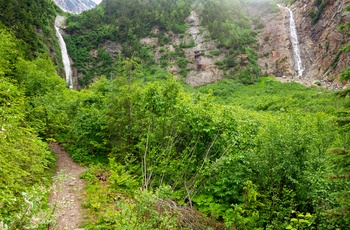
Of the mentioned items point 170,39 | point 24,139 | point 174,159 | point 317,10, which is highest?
point 317,10

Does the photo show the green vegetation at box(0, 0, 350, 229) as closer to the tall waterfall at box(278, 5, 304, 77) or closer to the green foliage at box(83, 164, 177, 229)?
the green foliage at box(83, 164, 177, 229)

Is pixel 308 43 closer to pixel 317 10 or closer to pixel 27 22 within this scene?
pixel 317 10

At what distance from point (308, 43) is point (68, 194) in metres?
55.9

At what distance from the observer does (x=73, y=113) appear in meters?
14.0

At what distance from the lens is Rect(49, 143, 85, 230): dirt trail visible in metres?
6.03

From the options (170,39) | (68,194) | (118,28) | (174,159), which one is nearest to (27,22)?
(118,28)

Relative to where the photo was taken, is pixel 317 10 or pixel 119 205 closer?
pixel 119 205

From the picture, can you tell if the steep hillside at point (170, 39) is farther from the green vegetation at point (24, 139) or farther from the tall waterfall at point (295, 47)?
the green vegetation at point (24, 139)

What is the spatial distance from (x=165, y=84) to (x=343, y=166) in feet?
21.8

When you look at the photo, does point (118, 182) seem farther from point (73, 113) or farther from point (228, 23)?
point (228, 23)

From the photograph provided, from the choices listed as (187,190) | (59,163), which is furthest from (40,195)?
(59,163)

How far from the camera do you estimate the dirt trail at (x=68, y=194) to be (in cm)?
603

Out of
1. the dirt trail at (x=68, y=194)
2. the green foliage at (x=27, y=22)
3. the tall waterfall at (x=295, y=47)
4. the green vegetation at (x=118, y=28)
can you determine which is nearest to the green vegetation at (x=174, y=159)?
the dirt trail at (x=68, y=194)

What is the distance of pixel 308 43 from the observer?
5109 cm
